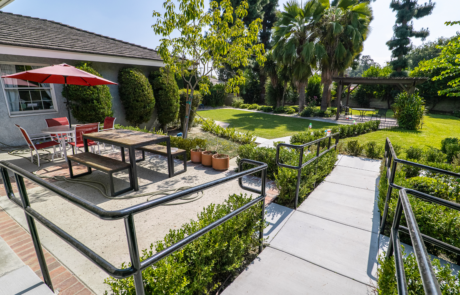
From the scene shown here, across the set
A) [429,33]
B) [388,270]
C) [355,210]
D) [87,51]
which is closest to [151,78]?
[87,51]

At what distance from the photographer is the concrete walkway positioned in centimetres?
221

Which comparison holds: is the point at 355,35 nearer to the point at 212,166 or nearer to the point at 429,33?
the point at 212,166

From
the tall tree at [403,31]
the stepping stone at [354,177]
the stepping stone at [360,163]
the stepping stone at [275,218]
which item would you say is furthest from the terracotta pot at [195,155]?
the tall tree at [403,31]

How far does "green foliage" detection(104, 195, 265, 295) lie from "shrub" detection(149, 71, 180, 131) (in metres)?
8.09

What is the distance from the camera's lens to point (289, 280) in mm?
2266

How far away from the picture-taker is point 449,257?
2.67 m

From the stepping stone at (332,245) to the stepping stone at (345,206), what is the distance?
0.19 meters

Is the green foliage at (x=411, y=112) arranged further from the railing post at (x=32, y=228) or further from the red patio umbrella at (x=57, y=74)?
the railing post at (x=32, y=228)

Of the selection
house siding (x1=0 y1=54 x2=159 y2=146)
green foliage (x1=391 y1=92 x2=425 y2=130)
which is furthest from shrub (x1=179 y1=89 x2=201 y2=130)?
green foliage (x1=391 y1=92 x2=425 y2=130)

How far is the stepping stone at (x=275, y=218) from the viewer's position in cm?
306

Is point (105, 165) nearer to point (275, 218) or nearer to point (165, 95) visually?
point (275, 218)

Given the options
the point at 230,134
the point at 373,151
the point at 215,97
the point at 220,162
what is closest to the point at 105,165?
Answer: the point at 220,162

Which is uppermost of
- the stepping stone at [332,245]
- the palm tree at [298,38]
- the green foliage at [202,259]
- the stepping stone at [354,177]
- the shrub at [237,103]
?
the palm tree at [298,38]

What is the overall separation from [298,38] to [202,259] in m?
19.0
